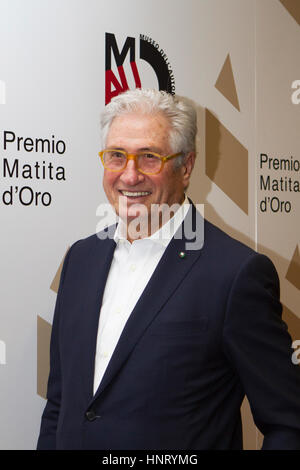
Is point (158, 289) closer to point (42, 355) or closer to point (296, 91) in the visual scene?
point (42, 355)

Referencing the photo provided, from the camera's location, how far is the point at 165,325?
1369mm

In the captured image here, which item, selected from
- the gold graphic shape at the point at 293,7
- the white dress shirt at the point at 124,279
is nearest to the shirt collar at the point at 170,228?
the white dress shirt at the point at 124,279

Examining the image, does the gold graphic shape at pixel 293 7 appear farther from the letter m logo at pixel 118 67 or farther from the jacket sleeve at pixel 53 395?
the jacket sleeve at pixel 53 395

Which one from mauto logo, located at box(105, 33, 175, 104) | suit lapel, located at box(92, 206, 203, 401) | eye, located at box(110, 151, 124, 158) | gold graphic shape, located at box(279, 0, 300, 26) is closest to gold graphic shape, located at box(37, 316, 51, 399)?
suit lapel, located at box(92, 206, 203, 401)

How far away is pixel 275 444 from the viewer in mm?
1295

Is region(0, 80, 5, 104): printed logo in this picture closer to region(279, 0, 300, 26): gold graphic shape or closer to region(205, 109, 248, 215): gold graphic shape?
region(205, 109, 248, 215): gold graphic shape

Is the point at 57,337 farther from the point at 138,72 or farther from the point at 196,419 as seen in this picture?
the point at 138,72

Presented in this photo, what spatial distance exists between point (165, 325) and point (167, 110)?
0.52m

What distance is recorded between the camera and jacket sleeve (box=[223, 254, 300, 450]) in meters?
1.31

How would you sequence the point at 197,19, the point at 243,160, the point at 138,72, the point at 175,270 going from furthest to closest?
the point at 243,160, the point at 197,19, the point at 138,72, the point at 175,270

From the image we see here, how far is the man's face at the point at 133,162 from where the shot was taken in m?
1.46

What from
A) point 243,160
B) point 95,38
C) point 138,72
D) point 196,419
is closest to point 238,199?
point 243,160

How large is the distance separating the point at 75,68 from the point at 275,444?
1.17 m

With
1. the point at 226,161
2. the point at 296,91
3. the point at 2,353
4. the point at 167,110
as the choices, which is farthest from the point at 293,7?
the point at 2,353
